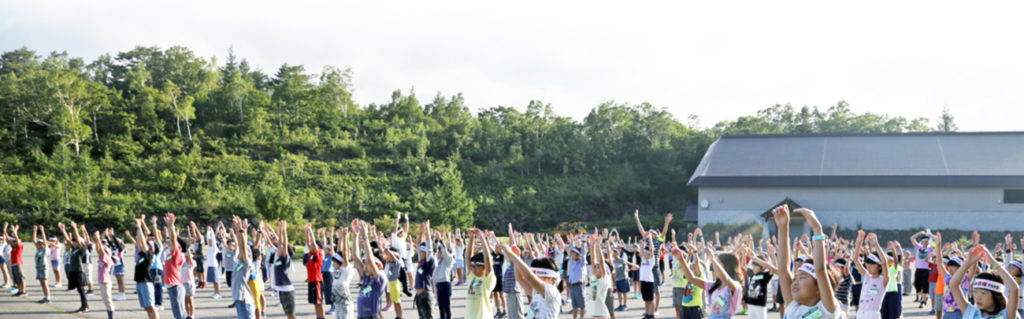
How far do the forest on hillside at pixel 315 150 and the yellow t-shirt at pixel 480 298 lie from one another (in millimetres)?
37493

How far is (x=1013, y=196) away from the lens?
44.3 meters

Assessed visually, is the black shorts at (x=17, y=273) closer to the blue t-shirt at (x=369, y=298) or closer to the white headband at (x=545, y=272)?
the blue t-shirt at (x=369, y=298)

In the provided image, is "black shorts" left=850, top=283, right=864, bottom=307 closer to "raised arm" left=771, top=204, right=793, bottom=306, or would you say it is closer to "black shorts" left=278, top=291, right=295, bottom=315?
"raised arm" left=771, top=204, right=793, bottom=306

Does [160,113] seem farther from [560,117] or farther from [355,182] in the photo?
[560,117]

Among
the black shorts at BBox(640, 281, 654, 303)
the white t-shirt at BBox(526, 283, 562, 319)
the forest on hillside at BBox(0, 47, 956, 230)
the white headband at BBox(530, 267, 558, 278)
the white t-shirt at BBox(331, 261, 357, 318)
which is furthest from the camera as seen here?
the forest on hillside at BBox(0, 47, 956, 230)

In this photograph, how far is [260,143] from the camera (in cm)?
7050

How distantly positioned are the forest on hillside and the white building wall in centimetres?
1730

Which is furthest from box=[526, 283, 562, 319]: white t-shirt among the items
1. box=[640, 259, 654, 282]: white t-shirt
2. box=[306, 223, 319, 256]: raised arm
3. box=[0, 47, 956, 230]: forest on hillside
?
box=[0, 47, 956, 230]: forest on hillside

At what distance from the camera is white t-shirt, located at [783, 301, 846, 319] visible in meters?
5.08

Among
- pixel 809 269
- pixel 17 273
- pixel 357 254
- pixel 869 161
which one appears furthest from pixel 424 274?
pixel 869 161

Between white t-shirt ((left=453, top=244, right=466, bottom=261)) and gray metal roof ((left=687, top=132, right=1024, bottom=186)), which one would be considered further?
gray metal roof ((left=687, top=132, right=1024, bottom=186))

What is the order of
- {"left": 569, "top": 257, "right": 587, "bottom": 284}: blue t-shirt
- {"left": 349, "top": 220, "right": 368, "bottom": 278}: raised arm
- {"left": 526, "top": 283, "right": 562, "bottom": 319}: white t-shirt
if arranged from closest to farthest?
1. {"left": 526, "top": 283, "right": 562, "bottom": 319}: white t-shirt
2. {"left": 349, "top": 220, "right": 368, "bottom": 278}: raised arm
3. {"left": 569, "top": 257, "right": 587, "bottom": 284}: blue t-shirt

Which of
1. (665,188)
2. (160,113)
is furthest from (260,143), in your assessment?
(665,188)

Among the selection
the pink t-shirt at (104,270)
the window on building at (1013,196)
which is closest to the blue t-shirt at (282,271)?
the pink t-shirt at (104,270)
